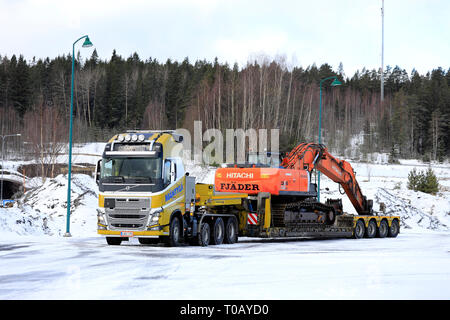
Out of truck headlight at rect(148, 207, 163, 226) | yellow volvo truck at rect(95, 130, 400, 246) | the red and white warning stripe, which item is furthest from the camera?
the red and white warning stripe

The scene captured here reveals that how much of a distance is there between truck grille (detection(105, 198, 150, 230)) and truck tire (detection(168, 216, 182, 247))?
1085 mm

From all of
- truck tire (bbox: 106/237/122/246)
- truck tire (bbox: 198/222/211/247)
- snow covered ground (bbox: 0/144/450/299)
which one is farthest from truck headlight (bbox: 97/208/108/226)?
truck tire (bbox: 198/222/211/247)

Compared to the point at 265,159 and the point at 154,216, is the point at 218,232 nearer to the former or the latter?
the point at 154,216

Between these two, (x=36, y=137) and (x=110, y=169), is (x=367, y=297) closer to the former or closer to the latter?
(x=110, y=169)

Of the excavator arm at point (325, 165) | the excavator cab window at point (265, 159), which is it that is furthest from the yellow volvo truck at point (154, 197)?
the excavator arm at point (325, 165)

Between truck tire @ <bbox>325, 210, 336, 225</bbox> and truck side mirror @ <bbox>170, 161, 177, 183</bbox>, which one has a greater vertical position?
truck side mirror @ <bbox>170, 161, 177, 183</bbox>

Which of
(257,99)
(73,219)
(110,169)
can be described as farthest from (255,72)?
(110,169)

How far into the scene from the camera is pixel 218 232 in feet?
68.3

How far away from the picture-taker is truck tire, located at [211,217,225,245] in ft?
67.1

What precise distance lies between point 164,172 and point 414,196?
31541mm

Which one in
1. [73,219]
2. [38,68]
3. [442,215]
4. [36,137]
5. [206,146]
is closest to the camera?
[73,219]

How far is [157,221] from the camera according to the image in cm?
1783

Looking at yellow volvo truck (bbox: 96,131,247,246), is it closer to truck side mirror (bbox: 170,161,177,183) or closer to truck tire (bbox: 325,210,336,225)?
truck side mirror (bbox: 170,161,177,183)
